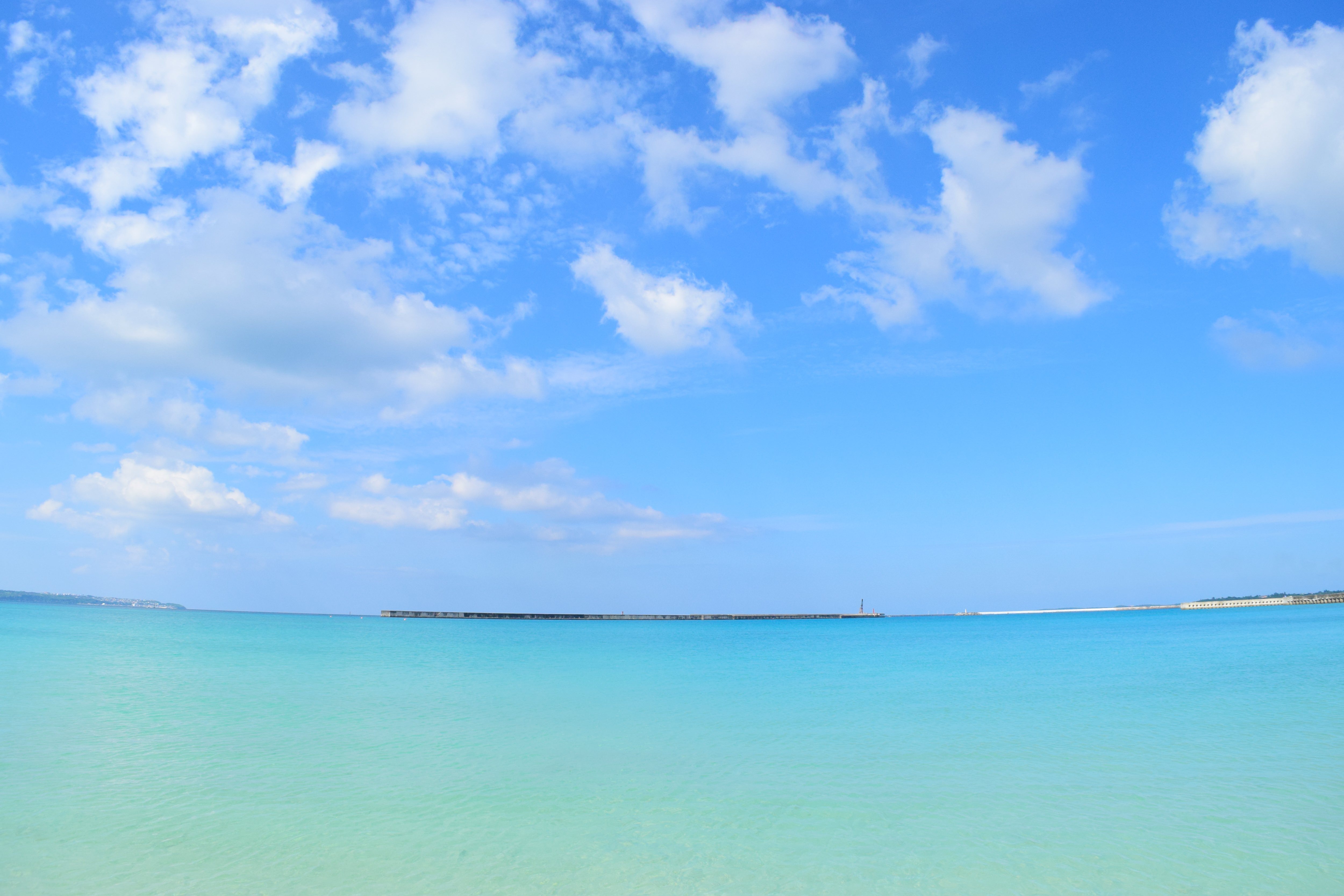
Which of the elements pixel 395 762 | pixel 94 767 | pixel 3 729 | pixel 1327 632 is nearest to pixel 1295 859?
pixel 395 762

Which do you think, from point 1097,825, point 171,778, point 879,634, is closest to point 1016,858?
point 1097,825

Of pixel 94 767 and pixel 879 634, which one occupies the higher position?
pixel 94 767

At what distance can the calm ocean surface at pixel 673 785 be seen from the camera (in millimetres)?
7398

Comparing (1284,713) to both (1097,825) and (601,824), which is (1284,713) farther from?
(601,824)

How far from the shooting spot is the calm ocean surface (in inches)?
291

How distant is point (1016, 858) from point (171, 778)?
1176 cm

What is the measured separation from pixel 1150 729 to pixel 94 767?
63.0 ft

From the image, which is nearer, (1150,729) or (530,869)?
(530,869)

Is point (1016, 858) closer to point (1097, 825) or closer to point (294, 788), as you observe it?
point (1097, 825)

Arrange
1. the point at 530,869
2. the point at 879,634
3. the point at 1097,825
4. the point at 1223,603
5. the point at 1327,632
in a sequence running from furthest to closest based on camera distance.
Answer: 1. the point at 1223,603
2. the point at 879,634
3. the point at 1327,632
4. the point at 1097,825
5. the point at 530,869

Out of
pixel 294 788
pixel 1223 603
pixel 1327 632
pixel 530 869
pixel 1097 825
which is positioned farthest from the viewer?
pixel 1223 603

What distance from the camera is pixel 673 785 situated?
34.8 feet

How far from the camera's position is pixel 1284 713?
15969 mm

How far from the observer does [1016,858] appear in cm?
773
